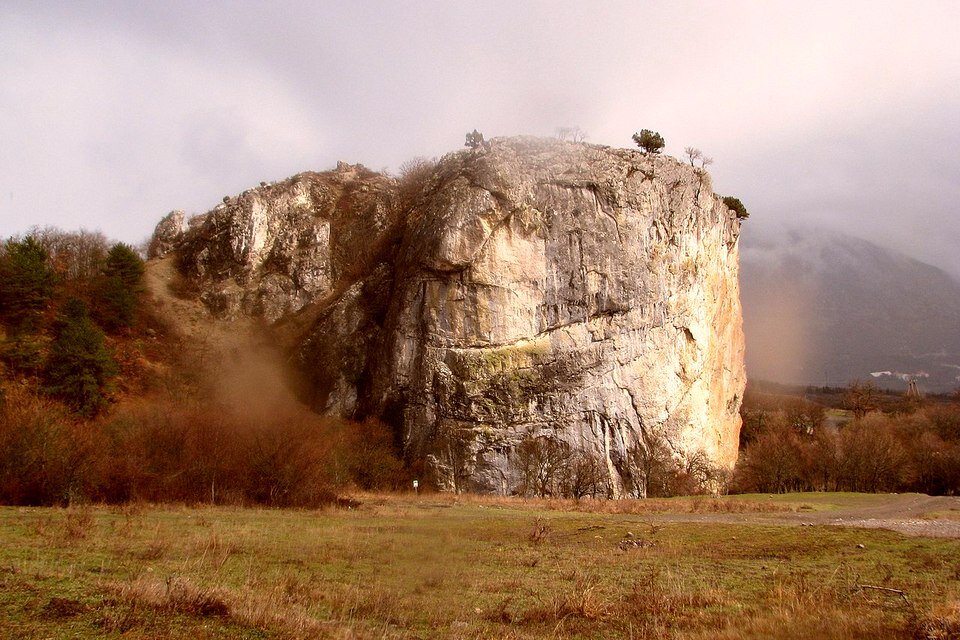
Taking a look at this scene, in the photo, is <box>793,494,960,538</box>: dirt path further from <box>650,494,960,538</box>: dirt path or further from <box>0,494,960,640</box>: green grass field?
<box>0,494,960,640</box>: green grass field

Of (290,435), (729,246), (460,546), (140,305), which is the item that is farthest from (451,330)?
(460,546)

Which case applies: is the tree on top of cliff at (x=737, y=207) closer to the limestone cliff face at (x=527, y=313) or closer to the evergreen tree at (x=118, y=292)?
the limestone cliff face at (x=527, y=313)

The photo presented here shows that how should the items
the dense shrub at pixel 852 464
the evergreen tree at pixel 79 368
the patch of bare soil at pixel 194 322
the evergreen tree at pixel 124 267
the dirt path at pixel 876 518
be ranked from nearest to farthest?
the dirt path at pixel 876 518 → the evergreen tree at pixel 79 368 → the dense shrub at pixel 852 464 → the evergreen tree at pixel 124 267 → the patch of bare soil at pixel 194 322

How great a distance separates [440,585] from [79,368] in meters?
50.4

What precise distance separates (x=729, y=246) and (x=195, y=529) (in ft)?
230

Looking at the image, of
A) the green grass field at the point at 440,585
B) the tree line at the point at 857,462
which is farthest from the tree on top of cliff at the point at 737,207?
the green grass field at the point at 440,585

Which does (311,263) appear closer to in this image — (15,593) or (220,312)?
(220,312)

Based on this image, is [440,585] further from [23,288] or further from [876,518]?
[23,288]

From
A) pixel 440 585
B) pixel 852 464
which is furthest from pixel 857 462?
pixel 440 585

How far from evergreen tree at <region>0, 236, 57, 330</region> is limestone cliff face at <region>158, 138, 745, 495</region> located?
56.6ft

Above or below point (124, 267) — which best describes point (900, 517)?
below

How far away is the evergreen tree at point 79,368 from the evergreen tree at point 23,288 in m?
4.59

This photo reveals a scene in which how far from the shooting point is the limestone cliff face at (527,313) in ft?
180

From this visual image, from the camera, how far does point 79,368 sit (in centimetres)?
4872
